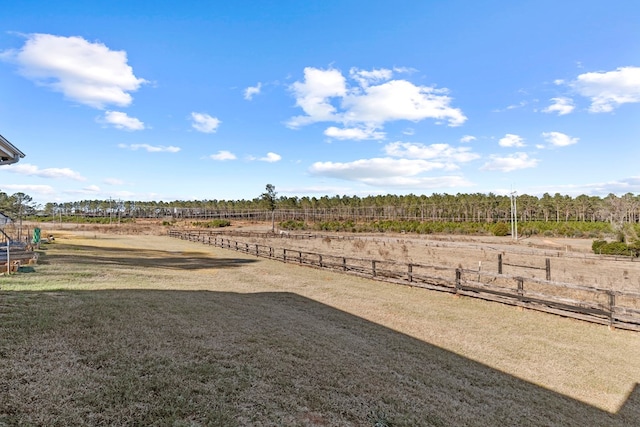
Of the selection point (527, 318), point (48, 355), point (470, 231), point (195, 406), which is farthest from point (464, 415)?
point (470, 231)

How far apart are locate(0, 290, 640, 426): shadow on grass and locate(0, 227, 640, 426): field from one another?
0.02 m

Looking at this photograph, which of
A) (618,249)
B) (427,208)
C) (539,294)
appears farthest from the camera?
(427,208)

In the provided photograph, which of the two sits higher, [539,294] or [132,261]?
[539,294]

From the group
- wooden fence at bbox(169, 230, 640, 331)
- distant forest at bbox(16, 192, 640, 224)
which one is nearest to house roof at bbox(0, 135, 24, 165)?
wooden fence at bbox(169, 230, 640, 331)

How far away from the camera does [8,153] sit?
31.9 ft

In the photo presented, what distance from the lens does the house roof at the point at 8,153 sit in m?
9.26

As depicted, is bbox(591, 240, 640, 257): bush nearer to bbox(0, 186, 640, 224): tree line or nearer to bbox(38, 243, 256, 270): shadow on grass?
bbox(38, 243, 256, 270): shadow on grass

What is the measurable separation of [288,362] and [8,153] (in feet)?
32.0

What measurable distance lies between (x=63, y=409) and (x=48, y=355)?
1534 mm

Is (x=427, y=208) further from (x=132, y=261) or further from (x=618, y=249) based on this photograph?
(x=132, y=261)

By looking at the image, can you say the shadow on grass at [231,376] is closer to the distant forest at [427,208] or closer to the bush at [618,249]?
the bush at [618,249]

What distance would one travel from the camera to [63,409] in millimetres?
3590

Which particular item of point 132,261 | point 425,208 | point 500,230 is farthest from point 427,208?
point 132,261

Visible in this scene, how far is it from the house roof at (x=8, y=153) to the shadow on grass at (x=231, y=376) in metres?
3.91
